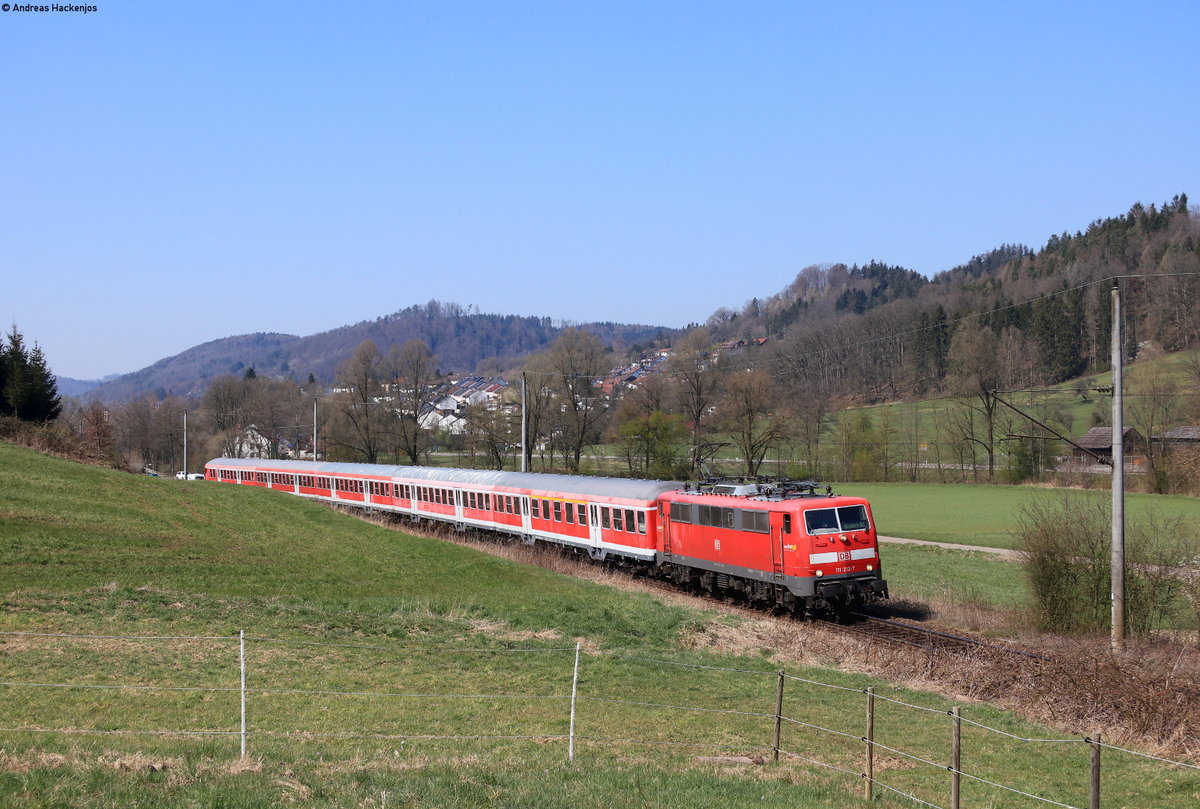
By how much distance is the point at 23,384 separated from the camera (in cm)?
5903

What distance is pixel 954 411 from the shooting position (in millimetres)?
92188

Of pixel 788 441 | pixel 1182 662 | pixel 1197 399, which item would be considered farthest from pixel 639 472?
pixel 1182 662

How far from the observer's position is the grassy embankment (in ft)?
31.8

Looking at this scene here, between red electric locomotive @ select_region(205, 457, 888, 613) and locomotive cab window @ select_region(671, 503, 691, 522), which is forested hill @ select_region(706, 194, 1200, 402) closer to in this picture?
red electric locomotive @ select_region(205, 457, 888, 613)

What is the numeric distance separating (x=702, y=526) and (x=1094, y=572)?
33.6 feet

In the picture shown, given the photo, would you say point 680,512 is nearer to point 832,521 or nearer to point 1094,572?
point 832,521

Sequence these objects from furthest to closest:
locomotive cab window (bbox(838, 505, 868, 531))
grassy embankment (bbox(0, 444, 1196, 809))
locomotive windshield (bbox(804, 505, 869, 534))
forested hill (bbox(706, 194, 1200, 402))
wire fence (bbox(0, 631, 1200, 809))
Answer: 1. forested hill (bbox(706, 194, 1200, 402))
2. locomotive cab window (bbox(838, 505, 868, 531))
3. locomotive windshield (bbox(804, 505, 869, 534))
4. wire fence (bbox(0, 631, 1200, 809))
5. grassy embankment (bbox(0, 444, 1196, 809))

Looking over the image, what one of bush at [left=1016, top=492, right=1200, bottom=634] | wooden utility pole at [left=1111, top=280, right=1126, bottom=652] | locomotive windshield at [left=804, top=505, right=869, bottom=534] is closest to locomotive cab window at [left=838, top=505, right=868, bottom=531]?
locomotive windshield at [left=804, top=505, right=869, bottom=534]

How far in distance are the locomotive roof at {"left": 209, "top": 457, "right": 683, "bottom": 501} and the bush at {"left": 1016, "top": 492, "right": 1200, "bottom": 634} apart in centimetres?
1159

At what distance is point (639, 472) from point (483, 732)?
69.7m

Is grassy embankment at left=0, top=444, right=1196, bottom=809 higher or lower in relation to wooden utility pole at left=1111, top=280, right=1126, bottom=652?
lower


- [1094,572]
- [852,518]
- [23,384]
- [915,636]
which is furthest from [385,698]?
[23,384]

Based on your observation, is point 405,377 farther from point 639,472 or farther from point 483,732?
point 483,732

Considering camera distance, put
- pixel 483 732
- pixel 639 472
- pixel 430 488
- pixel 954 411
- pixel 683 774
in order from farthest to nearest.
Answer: pixel 954 411 → pixel 639 472 → pixel 430 488 → pixel 483 732 → pixel 683 774
